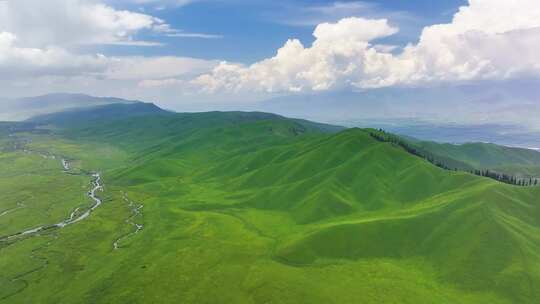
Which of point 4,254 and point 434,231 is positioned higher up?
point 434,231

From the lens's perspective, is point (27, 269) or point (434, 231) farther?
point (434, 231)

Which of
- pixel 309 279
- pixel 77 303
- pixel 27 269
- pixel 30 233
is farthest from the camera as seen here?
pixel 30 233

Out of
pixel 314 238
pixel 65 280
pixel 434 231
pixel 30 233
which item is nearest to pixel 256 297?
pixel 314 238

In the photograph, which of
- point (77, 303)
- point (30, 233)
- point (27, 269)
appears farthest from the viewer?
point (30, 233)

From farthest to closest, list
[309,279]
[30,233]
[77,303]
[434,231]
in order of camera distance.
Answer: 1. [30,233]
2. [434,231]
3. [309,279]
4. [77,303]

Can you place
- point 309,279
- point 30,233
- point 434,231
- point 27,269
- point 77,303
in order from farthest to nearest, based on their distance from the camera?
point 30,233 → point 434,231 → point 27,269 → point 309,279 → point 77,303

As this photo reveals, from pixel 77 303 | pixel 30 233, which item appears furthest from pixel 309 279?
pixel 30 233

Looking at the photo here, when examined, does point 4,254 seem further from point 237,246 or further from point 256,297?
point 256,297

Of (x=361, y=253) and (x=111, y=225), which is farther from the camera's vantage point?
(x=111, y=225)

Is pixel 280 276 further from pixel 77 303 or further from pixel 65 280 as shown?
pixel 65 280
